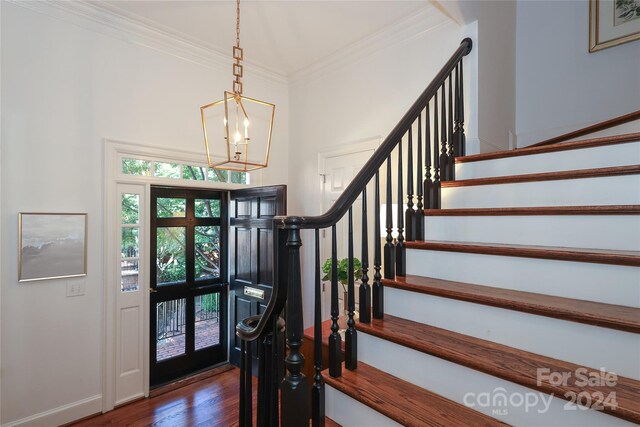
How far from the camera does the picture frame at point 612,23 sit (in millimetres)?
2449

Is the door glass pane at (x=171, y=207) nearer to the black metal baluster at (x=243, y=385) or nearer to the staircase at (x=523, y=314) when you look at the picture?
the black metal baluster at (x=243, y=385)

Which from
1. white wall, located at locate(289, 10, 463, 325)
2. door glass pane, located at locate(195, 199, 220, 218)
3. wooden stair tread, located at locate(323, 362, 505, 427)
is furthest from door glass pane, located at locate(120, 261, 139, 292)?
wooden stair tread, located at locate(323, 362, 505, 427)

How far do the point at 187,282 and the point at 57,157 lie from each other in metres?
1.66

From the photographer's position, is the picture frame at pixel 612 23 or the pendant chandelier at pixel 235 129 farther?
the pendant chandelier at pixel 235 129

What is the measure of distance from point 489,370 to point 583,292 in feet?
1.76

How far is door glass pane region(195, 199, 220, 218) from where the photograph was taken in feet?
11.8

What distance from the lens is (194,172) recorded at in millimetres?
3383

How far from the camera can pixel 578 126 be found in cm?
264

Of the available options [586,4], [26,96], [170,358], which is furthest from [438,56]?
[170,358]

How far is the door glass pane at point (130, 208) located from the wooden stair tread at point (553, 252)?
256 cm

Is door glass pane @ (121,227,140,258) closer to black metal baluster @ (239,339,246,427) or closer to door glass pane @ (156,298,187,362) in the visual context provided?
door glass pane @ (156,298,187,362)

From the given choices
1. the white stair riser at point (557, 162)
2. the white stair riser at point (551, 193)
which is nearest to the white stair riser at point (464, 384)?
the white stair riser at point (551, 193)

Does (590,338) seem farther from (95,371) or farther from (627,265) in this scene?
(95,371)

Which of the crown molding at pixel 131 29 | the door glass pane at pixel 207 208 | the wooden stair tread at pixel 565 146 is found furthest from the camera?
the door glass pane at pixel 207 208
